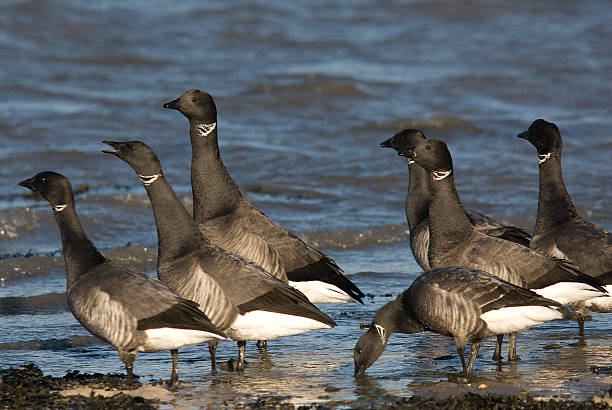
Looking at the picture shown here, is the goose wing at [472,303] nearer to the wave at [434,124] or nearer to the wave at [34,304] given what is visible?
the wave at [34,304]

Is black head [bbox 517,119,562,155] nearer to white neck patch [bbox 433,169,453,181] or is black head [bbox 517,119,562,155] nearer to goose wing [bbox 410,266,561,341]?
white neck patch [bbox 433,169,453,181]

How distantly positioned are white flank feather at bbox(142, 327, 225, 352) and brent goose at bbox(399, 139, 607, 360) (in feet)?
9.67

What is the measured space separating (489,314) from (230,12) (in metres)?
27.3

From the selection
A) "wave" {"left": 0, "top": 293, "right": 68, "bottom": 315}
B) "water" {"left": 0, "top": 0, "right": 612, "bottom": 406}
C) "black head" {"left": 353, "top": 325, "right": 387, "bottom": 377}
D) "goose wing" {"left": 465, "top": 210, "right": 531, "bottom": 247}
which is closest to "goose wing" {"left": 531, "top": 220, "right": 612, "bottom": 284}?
"goose wing" {"left": 465, "top": 210, "right": 531, "bottom": 247}

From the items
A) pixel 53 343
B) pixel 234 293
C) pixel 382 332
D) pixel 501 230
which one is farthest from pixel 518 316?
pixel 53 343

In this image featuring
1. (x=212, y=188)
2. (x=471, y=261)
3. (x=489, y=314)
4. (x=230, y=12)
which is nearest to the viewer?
(x=489, y=314)

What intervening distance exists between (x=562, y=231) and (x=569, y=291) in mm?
1421

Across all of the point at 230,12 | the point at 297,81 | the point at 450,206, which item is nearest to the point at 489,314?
the point at 450,206

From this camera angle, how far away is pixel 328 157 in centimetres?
2005

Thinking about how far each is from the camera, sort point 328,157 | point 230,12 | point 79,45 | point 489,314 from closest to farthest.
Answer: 1. point 489,314
2. point 328,157
3. point 79,45
4. point 230,12

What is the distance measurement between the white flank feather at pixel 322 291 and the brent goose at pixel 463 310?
139 cm

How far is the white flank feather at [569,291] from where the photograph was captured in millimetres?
8727

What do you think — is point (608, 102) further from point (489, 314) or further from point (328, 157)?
point (489, 314)

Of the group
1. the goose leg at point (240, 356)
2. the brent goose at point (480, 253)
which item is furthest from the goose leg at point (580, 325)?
the goose leg at point (240, 356)
